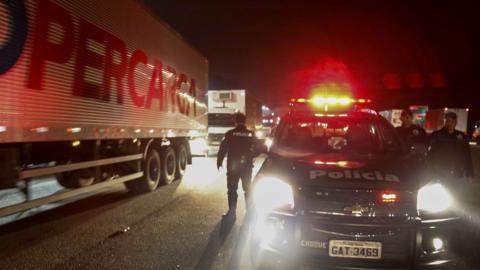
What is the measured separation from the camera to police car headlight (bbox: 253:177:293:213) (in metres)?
3.80

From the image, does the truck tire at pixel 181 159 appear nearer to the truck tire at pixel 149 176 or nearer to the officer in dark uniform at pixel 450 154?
the truck tire at pixel 149 176

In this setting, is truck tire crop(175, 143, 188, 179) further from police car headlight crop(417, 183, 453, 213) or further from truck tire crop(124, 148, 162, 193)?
police car headlight crop(417, 183, 453, 213)

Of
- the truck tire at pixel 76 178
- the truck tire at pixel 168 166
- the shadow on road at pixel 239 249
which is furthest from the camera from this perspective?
the truck tire at pixel 168 166

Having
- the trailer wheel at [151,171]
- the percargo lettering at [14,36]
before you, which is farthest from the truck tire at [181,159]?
the percargo lettering at [14,36]

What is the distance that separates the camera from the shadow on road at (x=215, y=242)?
4.76m

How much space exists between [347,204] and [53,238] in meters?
4.05

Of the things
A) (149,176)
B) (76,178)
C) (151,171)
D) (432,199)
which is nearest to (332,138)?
(432,199)

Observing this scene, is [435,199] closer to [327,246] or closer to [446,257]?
[446,257]

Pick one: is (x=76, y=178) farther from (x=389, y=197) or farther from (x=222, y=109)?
(x=222, y=109)

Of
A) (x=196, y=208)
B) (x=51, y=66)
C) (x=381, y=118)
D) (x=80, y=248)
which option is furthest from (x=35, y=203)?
(x=381, y=118)

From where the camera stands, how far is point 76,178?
7.96 m

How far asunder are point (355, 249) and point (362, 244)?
70 mm

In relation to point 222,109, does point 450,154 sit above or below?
below

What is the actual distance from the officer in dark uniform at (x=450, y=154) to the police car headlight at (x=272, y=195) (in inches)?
118
